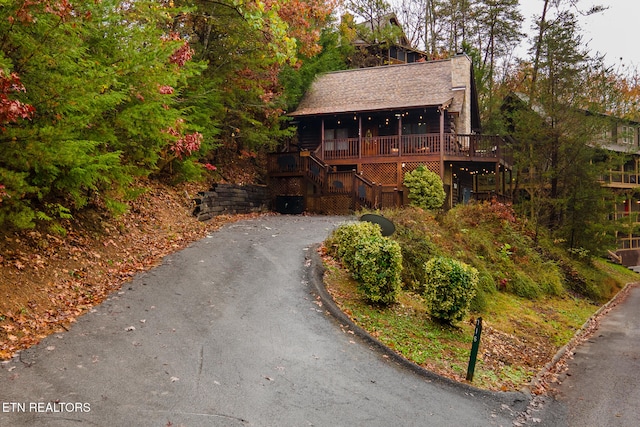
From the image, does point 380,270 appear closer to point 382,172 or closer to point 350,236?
point 350,236

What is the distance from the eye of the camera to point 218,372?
5594mm

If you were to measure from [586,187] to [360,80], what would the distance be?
14.9 m

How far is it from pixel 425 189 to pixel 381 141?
14.9ft

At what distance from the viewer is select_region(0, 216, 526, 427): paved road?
4617mm

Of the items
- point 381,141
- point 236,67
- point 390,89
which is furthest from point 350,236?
point 390,89

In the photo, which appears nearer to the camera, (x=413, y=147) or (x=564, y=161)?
(x=564, y=161)

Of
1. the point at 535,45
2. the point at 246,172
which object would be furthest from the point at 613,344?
the point at 535,45

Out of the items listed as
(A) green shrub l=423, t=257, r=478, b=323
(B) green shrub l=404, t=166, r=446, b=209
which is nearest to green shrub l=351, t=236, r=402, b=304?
(A) green shrub l=423, t=257, r=478, b=323

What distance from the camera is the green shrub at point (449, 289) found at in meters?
8.66

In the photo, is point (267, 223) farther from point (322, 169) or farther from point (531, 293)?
point (531, 293)

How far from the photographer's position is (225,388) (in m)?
5.23

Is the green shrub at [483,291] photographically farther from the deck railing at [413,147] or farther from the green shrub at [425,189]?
the deck railing at [413,147]

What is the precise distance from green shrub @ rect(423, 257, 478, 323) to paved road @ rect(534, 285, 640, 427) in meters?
2.23

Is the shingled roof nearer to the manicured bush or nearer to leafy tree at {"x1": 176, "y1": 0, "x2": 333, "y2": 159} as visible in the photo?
leafy tree at {"x1": 176, "y1": 0, "x2": 333, "y2": 159}
